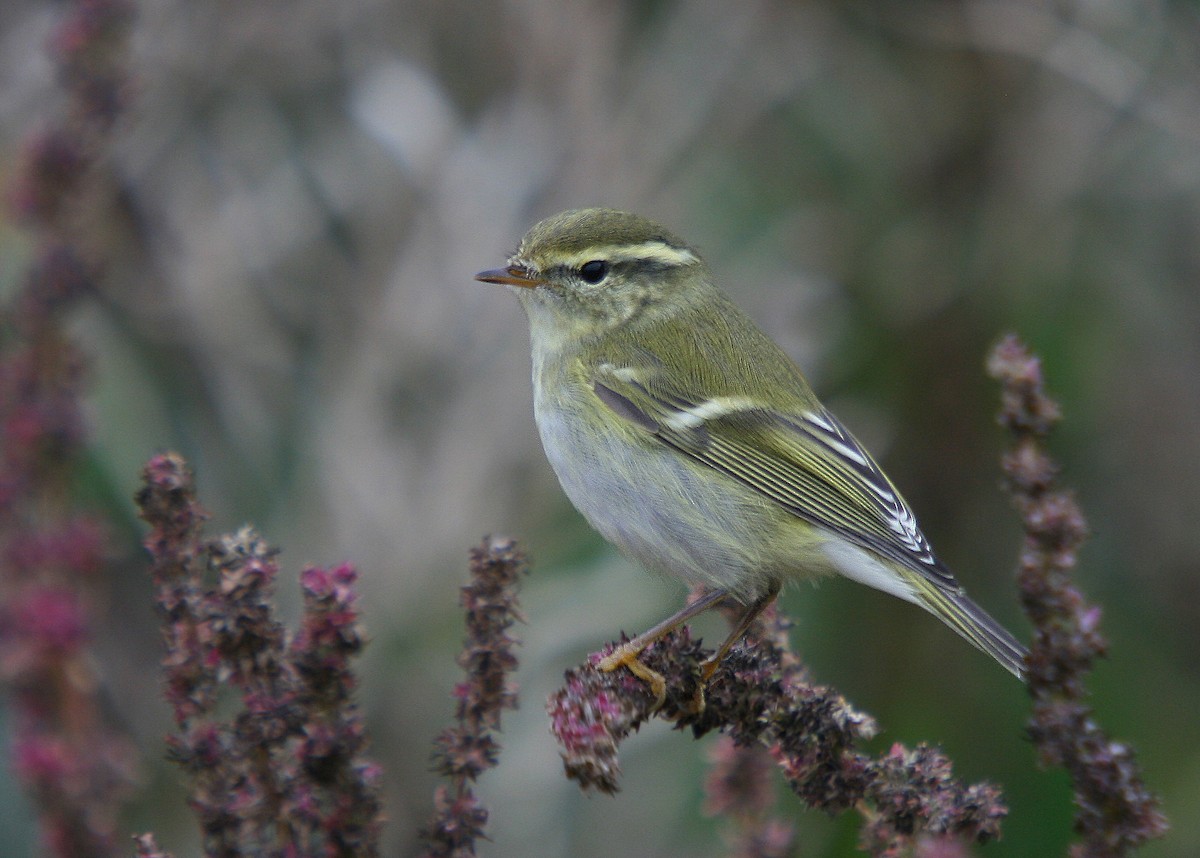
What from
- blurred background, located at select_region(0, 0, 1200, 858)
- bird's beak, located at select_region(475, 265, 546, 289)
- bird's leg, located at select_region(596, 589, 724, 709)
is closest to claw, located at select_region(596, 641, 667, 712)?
bird's leg, located at select_region(596, 589, 724, 709)

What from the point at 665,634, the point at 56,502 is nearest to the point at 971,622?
the point at 665,634

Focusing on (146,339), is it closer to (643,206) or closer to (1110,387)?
(643,206)

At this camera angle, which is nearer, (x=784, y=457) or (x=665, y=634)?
(x=665, y=634)

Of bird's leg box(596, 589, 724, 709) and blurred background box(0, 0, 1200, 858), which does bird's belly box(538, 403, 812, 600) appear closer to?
bird's leg box(596, 589, 724, 709)

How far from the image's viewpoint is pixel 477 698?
5.00 feet

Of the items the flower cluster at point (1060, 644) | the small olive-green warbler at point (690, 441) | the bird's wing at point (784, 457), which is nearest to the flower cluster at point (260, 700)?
the flower cluster at point (1060, 644)

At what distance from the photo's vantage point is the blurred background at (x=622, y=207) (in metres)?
3.82

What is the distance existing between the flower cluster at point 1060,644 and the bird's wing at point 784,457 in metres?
1.13

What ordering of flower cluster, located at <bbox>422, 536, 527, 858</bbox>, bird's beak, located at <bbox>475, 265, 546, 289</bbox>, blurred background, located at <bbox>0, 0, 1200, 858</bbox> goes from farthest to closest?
blurred background, located at <bbox>0, 0, 1200, 858</bbox> < bird's beak, located at <bbox>475, 265, 546, 289</bbox> < flower cluster, located at <bbox>422, 536, 527, 858</bbox>

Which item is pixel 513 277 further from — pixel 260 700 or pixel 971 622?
pixel 260 700

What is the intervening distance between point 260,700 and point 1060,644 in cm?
90

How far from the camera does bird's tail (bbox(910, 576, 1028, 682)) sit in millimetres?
2506

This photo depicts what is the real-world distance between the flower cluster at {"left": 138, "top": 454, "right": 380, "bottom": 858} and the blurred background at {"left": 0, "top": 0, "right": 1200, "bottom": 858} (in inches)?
89.3

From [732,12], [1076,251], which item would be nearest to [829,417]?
[1076,251]
